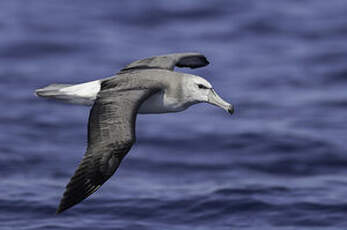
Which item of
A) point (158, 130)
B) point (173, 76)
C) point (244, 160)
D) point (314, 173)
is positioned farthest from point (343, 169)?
point (173, 76)

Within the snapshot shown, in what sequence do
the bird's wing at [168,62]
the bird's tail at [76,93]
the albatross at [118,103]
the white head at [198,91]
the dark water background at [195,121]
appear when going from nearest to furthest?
the albatross at [118,103]
the bird's tail at [76,93]
the white head at [198,91]
the bird's wing at [168,62]
the dark water background at [195,121]

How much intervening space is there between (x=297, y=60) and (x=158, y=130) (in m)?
4.90

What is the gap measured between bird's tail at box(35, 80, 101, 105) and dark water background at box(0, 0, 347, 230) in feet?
7.22

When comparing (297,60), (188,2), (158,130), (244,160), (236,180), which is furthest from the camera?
(188,2)

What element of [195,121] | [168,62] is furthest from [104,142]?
[195,121]

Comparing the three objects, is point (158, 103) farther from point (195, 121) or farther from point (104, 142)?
point (195, 121)

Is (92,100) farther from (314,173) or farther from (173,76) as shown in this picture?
(314,173)

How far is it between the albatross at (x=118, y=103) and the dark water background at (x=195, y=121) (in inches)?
88.6

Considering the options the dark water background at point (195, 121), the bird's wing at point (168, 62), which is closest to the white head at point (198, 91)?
the bird's wing at point (168, 62)

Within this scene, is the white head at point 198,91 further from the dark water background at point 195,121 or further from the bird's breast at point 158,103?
the dark water background at point 195,121

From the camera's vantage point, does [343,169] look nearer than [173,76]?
No

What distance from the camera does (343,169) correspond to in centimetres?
1627

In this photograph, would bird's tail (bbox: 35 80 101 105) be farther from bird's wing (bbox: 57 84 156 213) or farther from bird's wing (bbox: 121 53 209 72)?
bird's wing (bbox: 121 53 209 72)

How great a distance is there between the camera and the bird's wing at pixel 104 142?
1025cm
